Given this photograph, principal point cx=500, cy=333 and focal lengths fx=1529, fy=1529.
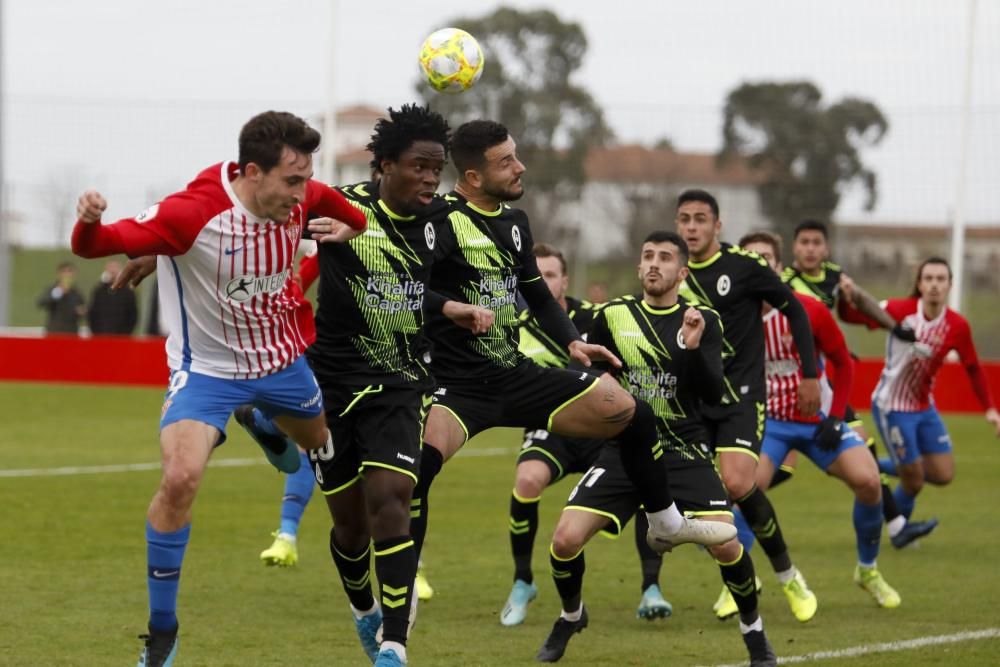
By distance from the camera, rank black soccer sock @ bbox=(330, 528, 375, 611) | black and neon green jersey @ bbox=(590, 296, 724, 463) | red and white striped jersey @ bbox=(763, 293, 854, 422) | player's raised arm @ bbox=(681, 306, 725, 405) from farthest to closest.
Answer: red and white striped jersey @ bbox=(763, 293, 854, 422), black and neon green jersey @ bbox=(590, 296, 724, 463), player's raised arm @ bbox=(681, 306, 725, 405), black soccer sock @ bbox=(330, 528, 375, 611)

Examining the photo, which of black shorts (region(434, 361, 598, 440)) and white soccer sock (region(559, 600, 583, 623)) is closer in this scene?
black shorts (region(434, 361, 598, 440))

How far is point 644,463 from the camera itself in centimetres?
736

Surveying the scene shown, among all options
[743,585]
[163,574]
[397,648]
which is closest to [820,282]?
[743,585]

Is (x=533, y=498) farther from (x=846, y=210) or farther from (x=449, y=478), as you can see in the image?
(x=846, y=210)

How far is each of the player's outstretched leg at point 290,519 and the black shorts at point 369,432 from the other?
2276 millimetres

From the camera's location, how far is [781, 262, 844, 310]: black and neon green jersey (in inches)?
417

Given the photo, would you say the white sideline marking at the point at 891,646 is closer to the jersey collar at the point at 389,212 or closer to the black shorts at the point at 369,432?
the black shorts at the point at 369,432

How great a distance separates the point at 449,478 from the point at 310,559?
204 inches

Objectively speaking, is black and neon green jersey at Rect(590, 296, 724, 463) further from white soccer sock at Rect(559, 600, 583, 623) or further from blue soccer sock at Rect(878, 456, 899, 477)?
blue soccer sock at Rect(878, 456, 899, 477)

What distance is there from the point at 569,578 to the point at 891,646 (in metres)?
1.73

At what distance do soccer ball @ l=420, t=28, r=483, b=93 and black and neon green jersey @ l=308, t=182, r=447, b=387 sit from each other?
5.38 ft

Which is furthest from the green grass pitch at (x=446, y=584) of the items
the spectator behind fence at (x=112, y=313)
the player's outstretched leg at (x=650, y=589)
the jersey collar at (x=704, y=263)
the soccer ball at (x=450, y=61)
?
the spectator behind fence at (x=112, y=313)

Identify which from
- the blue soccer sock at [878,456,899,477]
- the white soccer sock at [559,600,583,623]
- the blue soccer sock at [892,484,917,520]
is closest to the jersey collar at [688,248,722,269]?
the white soccer sock at [559,600,583,623]

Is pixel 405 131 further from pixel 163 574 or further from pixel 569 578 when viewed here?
pixel 569 578
